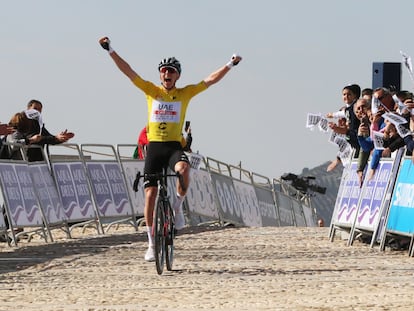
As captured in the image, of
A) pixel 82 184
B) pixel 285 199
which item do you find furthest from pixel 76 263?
pixel 285 199

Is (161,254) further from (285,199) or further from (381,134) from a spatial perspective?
(285,199)

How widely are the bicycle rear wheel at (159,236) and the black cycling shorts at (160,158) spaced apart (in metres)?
0.40

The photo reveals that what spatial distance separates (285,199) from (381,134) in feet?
50.9

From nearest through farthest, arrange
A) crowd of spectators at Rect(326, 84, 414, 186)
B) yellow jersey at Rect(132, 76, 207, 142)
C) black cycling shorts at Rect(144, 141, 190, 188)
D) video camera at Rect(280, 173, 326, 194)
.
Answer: black cycling shorts at Rect(144, 141, 190, 188), yellow jersey at Rect(132, 76, 207, 142), crowd of spectators at Rect(326, 84, 414, 186), video camera at Rect(280, 173, 326, 194)

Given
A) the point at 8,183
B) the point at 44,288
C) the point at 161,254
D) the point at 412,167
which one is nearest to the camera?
the point at 44,288

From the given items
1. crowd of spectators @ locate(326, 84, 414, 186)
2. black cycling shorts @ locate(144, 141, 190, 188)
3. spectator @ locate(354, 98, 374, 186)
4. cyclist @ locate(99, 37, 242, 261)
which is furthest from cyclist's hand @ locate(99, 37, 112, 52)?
spectator @ locate(354, 98, 374, 186)

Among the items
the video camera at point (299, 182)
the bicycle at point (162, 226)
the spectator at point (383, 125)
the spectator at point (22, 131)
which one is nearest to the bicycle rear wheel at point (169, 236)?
the bicycle at point (162, 226)

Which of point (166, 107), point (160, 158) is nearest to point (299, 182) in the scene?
point (166, 107)

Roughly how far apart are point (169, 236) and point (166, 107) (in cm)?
141

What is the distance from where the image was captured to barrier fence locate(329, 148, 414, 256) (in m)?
18.0

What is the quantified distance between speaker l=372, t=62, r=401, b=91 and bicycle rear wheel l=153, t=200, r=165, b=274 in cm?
876

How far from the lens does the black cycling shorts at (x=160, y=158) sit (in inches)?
609

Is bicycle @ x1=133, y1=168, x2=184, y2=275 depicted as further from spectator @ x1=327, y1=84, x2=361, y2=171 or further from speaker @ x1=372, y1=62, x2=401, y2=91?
speaker @ x1=372, y1=62, x2=401, y2=91

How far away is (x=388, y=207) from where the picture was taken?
61.8ft
